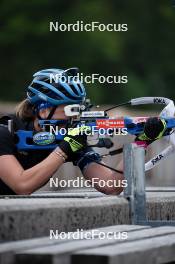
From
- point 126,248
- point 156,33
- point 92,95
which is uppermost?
point 156,33

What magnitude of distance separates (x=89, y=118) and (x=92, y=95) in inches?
887

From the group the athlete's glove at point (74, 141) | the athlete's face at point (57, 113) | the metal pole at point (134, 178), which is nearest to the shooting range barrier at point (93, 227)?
the metal pole at point (134, 178)

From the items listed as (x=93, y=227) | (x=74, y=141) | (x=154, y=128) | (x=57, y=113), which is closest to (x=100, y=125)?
(x=74, y=141)

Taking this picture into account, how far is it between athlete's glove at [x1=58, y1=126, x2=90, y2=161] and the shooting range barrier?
785 mm

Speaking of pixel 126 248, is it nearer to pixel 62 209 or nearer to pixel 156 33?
pixel 62 209

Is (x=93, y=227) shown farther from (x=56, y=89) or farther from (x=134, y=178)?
(x=56, y=89)

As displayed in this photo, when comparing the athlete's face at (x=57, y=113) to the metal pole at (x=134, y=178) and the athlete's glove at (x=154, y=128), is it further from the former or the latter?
the metal pole at (x=134, y=178)

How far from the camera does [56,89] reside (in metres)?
8.70

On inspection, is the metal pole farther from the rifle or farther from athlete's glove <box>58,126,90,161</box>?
athlete's glove <box>58,126,90,161</box>

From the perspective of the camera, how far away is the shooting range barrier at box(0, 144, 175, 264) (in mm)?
5266

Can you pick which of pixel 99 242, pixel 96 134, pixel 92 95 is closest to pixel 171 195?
pixel 96 134

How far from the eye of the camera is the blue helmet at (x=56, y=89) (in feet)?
28.4

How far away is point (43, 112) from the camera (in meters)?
8.68

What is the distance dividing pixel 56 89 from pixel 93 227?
2.26m
